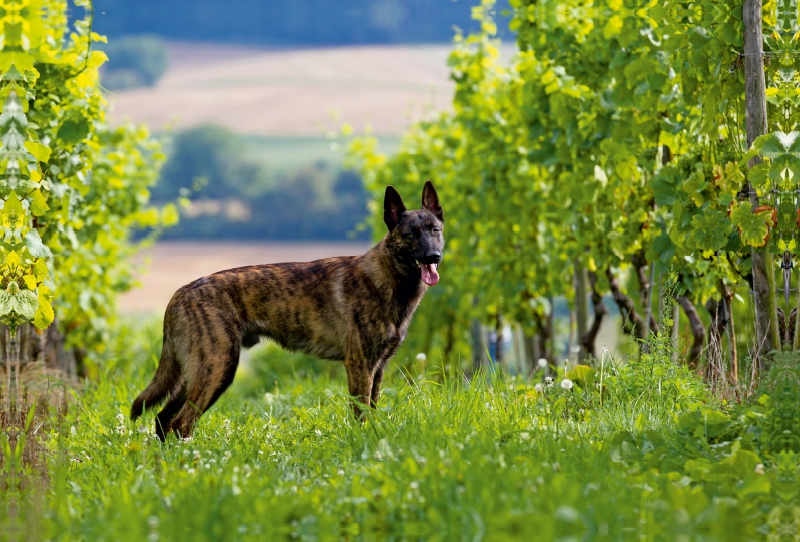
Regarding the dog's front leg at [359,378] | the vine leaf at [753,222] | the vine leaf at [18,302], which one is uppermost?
the vine leaf at [753,222]

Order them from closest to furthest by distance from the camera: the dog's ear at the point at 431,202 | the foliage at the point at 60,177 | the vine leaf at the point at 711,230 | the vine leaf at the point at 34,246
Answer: the foliage at the point at 60,177, the vine leaf at the point at 34,246, the vine leaf at the point at 711,230, the dog's ear at the point at 431,202

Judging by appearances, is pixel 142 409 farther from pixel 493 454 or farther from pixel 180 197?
pixel 180 197

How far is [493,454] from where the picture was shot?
4.02 meters

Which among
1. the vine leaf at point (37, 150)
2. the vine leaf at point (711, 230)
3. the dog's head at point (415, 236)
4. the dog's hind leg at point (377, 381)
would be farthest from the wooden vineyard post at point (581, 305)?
the vine leaf at point (37, 150)

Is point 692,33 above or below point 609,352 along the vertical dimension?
above

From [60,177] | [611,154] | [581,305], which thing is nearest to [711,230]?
[611,154]

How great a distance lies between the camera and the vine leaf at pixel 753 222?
5262mm

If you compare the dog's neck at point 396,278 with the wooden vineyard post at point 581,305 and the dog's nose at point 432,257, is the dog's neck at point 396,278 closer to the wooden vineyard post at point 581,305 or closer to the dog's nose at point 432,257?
the dog's nose at point 432,257

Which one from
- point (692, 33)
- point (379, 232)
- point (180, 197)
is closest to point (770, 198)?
point (692, 33)

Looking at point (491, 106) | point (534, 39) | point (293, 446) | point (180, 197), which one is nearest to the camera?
point (293, 446)

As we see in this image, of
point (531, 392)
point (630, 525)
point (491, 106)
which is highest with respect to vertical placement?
point (491, 106)

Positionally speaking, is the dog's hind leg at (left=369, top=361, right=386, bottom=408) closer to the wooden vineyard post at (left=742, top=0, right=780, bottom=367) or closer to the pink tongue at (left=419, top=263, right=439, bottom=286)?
the pink tongue at (left=419, top=263, right=439, bottom=286)

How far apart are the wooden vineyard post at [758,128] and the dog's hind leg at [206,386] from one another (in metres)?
3.34

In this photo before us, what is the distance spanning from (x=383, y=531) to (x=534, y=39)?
5.70 metres
